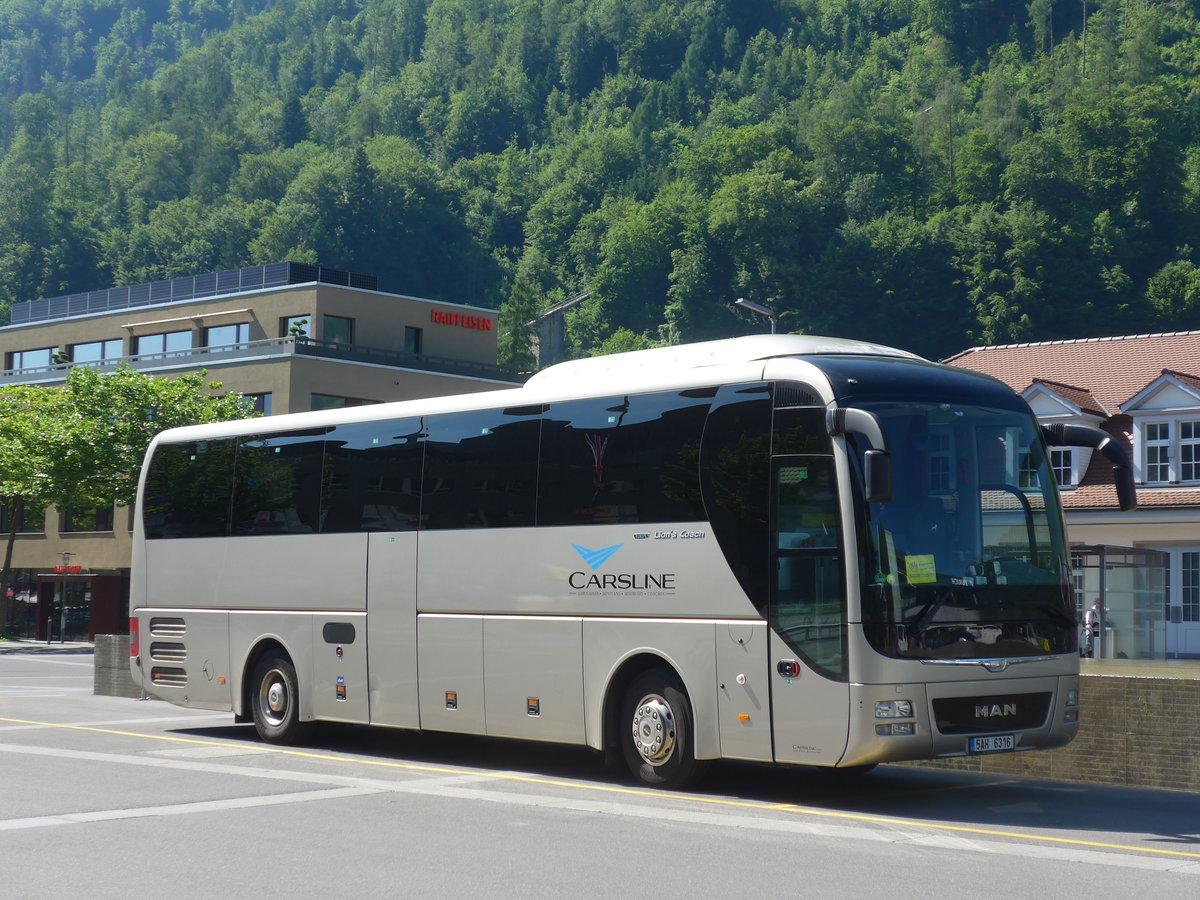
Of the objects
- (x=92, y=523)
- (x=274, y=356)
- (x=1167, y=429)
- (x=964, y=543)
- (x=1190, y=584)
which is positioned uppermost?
(x=274, y=356)

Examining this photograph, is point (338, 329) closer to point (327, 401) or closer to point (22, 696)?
point (327, 401)

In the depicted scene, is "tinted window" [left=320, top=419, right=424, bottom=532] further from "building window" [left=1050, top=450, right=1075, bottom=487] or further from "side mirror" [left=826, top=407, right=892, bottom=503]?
"building window" [left=1050, top=450, right=1075, bottom=487]

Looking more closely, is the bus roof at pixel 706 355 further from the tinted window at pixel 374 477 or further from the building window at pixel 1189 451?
the building window at pixel 1189 451

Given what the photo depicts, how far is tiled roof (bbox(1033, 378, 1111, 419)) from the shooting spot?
40.1 metres

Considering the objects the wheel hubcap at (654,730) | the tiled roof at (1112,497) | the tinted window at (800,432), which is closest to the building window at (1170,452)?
the tiled roof at (1112,497)

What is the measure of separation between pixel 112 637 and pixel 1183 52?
112480 millimetres

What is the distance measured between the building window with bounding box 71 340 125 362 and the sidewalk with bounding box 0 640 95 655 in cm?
1708

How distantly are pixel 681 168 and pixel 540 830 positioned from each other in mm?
117054

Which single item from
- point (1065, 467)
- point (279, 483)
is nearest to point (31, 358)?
point (1065, 467)

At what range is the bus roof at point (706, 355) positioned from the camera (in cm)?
1234

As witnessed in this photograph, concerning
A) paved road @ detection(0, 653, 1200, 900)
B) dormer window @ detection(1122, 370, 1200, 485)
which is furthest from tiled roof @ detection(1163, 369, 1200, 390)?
paved road @ detection(0, 653, 1200, 900)

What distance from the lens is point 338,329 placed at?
61.5 metres

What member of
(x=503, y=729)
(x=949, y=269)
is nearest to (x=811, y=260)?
(x=949, y=269)

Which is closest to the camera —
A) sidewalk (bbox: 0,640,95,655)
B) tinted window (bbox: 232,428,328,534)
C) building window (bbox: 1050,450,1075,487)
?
tinted window (bbox: 232,428,328,534)
